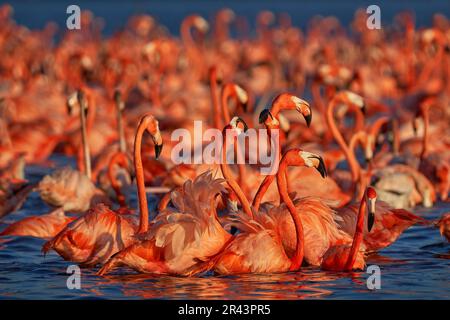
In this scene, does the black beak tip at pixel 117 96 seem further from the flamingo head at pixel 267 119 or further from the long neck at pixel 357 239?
the long neck at pixel 357 239

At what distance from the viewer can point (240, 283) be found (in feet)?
22.3

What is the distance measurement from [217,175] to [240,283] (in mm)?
1727

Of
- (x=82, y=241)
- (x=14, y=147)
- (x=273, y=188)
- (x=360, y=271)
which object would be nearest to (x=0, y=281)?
(x=82, y=241)

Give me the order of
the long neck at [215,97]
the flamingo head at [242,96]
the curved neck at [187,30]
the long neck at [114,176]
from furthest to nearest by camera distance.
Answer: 1. the curved neck at [187,30]
2. the long neck at [215,97]
3. the long neck at [114,176]
4. the flamingo head at [242,96]

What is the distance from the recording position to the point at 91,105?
12203 millimetres

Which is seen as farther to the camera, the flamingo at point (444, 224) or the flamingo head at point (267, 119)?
the flamingo at point (444, 224)

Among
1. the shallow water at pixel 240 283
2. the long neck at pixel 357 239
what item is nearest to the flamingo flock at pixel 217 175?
the long neck at pixel 357 239

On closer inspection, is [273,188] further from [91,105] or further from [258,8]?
[258,8]

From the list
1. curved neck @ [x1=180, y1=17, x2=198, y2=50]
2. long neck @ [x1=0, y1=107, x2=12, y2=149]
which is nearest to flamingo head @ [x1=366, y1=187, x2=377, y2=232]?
long neck @ [x1=0, y1=107, x2=12, y2=149]

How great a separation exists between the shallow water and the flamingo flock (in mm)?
111

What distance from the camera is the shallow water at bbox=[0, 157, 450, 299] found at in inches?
255

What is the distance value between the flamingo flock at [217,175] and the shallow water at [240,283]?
0.11 m

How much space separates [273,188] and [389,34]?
64.9 feet

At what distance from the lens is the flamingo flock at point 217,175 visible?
22.9 feet
